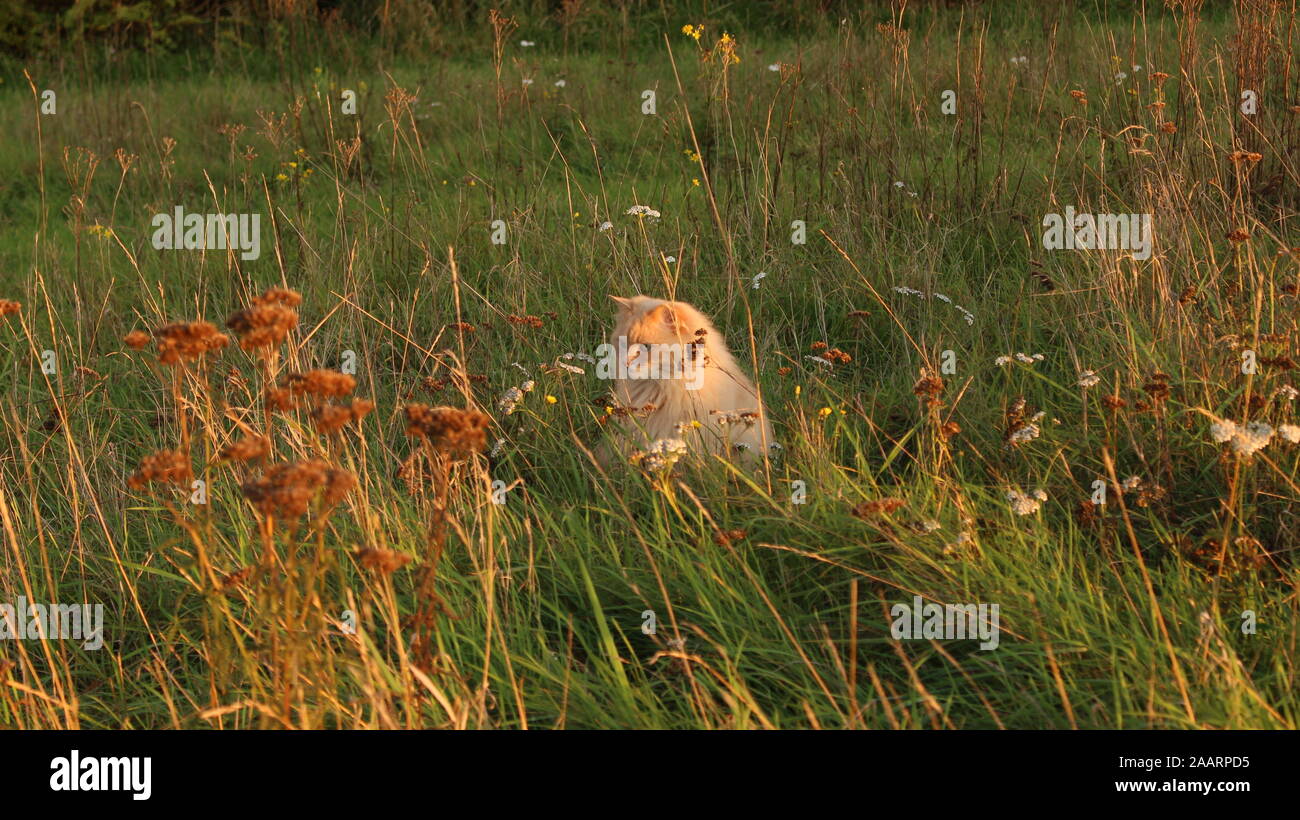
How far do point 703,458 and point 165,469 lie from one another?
55.5 inches

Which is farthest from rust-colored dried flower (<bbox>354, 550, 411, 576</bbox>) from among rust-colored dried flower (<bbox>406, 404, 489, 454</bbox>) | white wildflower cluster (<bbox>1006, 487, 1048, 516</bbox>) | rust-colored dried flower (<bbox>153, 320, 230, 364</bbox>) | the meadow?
white wildflower cluster (<bbox>1006, 487, 1048, 516</bbox>)

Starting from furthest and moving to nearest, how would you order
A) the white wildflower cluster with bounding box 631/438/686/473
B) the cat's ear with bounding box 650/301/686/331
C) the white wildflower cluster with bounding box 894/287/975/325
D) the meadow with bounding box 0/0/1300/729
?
the white wildflower cluster with bounding box 894/287/975/325
the cat's ear with bounding box 650/301/686/331
the white wildflower cluster with bounding box 631/438/686/473
the meadow with bounding box 0/0/1300/729

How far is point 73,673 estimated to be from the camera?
2420 mm

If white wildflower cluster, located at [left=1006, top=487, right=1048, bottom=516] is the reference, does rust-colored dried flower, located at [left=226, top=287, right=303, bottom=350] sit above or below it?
above

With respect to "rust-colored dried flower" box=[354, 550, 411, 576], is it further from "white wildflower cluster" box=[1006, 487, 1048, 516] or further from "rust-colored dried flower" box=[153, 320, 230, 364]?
"white wildflower cluster" box=[1006, 487, 1048, 516]

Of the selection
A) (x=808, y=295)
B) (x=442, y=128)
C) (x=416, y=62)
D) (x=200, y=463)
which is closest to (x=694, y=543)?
(x=200, y=463)

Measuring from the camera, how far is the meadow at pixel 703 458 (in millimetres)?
2002

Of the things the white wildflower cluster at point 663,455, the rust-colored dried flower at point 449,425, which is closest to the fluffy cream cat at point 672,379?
the white wildflower cluster at point 663,455

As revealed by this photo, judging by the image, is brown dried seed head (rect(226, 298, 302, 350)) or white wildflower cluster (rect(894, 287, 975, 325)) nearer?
brown dried seed head (rect(226, 298, 302, 350))

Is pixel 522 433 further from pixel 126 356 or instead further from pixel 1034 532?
pixel 126 356

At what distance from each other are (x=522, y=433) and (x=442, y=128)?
12.1 feet

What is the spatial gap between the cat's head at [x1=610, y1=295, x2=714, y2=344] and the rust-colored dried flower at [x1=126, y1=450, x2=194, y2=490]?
5.11 ft

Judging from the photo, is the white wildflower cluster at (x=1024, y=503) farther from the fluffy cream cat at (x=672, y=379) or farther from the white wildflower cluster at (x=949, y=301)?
the white wildflower cluster at (x=949, y=301)

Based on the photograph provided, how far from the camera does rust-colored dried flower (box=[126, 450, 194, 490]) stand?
167 centimetres
